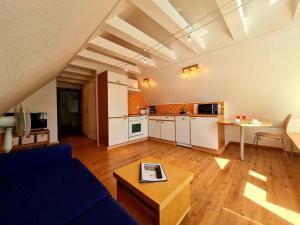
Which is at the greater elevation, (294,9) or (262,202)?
(294,9)

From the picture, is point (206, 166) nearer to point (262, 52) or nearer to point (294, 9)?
point (262, 52)

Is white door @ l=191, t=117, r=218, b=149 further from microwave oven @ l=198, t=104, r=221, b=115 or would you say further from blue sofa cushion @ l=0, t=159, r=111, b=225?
blue sofa cushion @ l=0, t=159, r=111, b=225

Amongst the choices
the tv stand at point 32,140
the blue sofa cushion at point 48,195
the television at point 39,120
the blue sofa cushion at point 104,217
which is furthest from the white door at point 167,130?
the television at point 39,120

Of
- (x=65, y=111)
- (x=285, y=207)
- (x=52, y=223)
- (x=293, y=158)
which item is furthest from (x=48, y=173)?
(x=65, y=111)

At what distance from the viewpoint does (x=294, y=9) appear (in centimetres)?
209

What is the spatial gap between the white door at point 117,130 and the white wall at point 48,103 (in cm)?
227

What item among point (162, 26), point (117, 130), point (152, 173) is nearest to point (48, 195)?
point (152, 173)

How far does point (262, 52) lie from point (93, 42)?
11.2 feet

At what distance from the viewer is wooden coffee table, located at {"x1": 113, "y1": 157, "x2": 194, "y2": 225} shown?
1098 mm

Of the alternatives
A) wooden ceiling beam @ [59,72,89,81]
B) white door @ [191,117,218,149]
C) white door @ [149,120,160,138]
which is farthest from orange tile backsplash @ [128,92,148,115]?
white door @ [191,117,218,149]

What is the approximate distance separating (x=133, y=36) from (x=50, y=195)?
8.76ft

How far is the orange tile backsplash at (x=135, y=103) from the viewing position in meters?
5.21

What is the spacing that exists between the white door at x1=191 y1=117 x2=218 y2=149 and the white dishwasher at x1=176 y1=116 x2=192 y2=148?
127 mm

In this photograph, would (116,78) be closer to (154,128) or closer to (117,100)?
(117,100)
